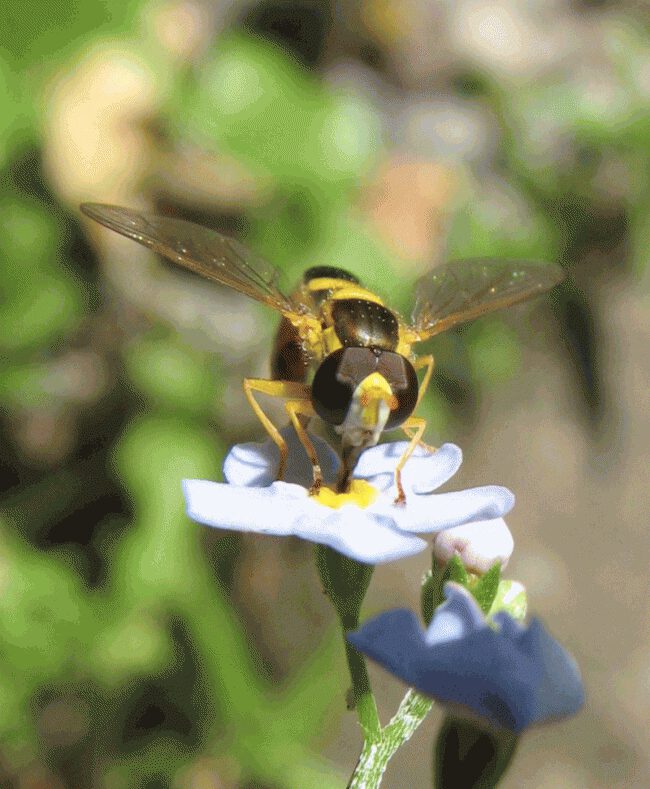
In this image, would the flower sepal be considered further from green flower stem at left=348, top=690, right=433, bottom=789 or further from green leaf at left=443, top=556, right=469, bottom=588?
green flower stem at left=348, top=690, right=433, bottom=789

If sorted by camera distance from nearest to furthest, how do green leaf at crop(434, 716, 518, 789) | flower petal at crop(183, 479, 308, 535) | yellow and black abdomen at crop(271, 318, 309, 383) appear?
green leaf at crop(434, 716, 518, 789)
flower petal at crop(183, 479, 308, 535)
yellow and black abdomen at crop(271, 318, 309, 383)

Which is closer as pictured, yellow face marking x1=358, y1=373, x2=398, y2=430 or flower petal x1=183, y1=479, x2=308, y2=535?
flower petal x1=183, y1=479, x2=308, y2=535

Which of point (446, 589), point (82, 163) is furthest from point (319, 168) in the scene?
point (446, 589)

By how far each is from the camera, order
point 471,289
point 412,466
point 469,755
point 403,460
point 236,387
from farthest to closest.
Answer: point 236,387 < point 471,289 < point 412,466 < point 403,460 < point 469,755

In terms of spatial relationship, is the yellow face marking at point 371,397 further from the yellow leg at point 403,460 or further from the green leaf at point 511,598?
the green leaf at point 511,598

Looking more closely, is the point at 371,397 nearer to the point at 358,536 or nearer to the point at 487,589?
the point at 358,536

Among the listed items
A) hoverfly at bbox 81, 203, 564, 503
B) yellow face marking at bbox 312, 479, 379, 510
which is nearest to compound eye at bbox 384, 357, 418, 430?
hoverfly at bbox 81, 203, 564, 503

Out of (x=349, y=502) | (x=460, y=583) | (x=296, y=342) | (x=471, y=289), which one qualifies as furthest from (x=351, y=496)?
(x=471, y=289)
